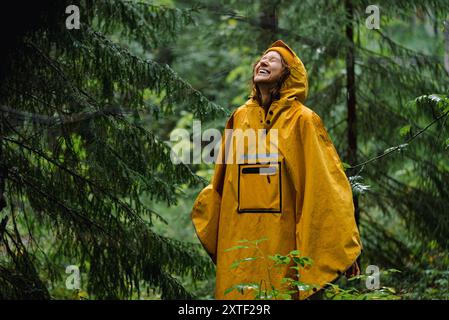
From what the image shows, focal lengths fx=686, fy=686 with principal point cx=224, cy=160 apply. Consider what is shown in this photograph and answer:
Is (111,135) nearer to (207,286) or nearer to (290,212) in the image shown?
(290,212)

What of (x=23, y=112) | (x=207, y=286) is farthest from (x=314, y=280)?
(x=207, y=286)

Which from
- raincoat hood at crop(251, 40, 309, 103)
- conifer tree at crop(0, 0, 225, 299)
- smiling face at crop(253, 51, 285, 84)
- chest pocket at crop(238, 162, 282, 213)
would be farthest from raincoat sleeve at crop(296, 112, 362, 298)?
conifer tree at crop(0, 0, 225, 299)

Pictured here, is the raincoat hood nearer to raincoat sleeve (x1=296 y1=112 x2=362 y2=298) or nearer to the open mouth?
the open mouth

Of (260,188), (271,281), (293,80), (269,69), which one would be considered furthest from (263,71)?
(271,281)

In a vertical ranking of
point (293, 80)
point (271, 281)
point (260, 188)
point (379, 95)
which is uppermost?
point (379, 95)

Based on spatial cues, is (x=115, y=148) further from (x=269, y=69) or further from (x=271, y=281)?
(x=271, y=281)

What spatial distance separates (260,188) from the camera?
4.77 metres

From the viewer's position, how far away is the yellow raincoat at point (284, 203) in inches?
179

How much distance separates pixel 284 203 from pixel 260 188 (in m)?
0.20

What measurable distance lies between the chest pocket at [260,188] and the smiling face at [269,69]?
62 centimetres

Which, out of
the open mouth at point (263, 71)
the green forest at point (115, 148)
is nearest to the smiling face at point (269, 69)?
the open mouth at point (263, 71)

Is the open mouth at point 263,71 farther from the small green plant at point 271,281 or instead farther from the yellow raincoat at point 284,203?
the small green plant at point 271,281

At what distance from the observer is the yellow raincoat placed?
179 inches
